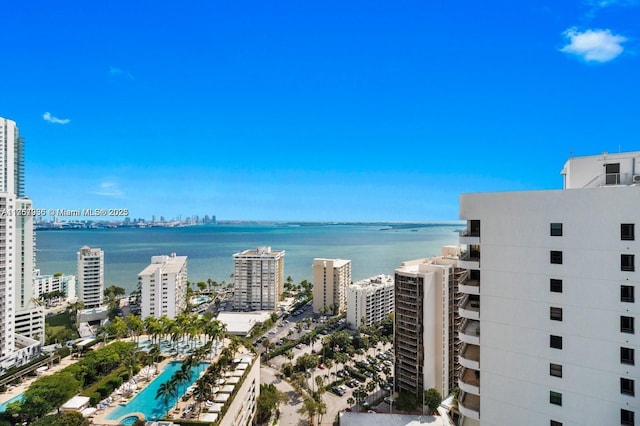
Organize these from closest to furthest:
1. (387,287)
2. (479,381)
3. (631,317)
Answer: (631,317) < (479,381) < (387,287)

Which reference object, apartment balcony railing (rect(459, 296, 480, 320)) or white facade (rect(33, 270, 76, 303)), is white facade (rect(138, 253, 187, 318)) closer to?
white facade (rect(33, 270, 76, 303))

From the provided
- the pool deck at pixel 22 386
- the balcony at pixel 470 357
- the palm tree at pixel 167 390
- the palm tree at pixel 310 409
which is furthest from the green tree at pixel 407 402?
the pool deck at pixel 22 386

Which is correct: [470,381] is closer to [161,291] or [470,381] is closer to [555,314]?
[555,314]

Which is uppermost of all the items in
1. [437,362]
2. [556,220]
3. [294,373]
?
[556,220]

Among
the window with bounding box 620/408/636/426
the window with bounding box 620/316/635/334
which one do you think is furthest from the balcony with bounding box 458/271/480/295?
the window with bounding box 620/408/636/426

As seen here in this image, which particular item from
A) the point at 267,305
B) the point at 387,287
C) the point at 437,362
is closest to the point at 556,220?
the point at 437,362

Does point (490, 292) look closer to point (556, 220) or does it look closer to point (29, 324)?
point (556, 220)

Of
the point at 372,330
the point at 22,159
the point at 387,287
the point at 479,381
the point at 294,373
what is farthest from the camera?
the point at 22,159
